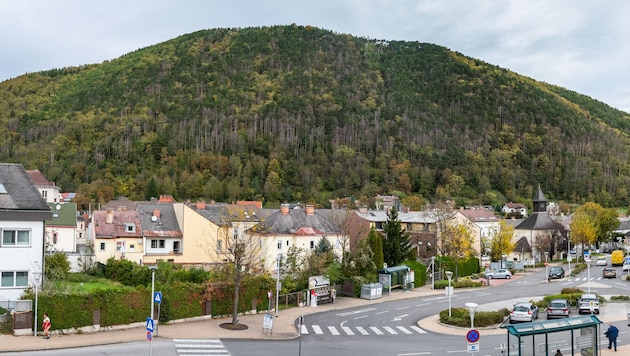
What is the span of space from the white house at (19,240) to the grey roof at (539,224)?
8680 cm

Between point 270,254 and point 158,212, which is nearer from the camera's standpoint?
point 270,254

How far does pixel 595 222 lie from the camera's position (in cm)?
11012

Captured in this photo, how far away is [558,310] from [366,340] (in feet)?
46.6

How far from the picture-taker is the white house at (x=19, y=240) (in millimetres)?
35688

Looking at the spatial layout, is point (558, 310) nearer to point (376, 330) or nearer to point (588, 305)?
point (588, 305)

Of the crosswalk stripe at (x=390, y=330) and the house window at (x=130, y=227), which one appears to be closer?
the crosswalk stripe at (x=390, y=330)

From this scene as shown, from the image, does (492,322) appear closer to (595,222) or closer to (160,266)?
(160,266)

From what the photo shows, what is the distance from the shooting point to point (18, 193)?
37500 millimetres

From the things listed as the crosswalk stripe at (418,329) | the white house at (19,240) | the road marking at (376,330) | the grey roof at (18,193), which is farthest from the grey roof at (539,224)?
the white house at (19,240)

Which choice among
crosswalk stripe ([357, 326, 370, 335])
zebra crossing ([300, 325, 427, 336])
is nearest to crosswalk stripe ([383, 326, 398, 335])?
zebra crossing ([300, 325, 427, 336])

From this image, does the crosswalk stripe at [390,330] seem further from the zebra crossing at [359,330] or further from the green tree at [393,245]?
the green tree at [393,245]

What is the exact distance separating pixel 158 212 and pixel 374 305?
97.3ft

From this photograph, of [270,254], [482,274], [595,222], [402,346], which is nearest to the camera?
[402,346]

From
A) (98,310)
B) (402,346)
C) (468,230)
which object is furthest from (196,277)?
(468,230)
